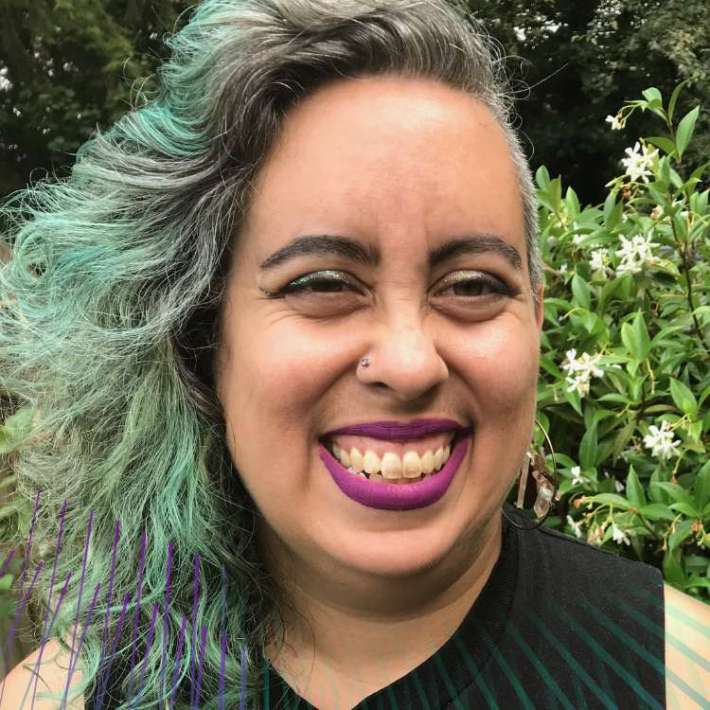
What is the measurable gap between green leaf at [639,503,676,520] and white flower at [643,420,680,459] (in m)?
0.11

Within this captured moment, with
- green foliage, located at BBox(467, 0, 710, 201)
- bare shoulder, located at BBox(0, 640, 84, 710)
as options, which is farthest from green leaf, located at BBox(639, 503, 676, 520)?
green foliage, located at BBox(467, 0, 710, 201)

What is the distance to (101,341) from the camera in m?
1.33

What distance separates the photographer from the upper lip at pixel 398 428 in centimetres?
109

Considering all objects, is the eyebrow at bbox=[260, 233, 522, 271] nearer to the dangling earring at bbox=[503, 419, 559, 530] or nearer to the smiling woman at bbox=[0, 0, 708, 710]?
the smiling woman at bbox=[0, 0, 708, 710]

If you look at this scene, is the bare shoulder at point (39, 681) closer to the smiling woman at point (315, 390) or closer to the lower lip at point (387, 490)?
the smiling woman at point (315, 390)

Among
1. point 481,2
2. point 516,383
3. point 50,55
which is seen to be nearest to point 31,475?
point 516,383

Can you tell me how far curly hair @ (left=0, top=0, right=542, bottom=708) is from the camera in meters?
1.17

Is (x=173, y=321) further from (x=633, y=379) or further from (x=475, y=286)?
(x=633, y=379)

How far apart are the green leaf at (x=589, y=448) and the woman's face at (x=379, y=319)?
52 cm

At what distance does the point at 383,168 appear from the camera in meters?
1.08

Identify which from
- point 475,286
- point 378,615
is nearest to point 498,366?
point 475,286

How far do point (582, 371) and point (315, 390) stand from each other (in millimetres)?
789

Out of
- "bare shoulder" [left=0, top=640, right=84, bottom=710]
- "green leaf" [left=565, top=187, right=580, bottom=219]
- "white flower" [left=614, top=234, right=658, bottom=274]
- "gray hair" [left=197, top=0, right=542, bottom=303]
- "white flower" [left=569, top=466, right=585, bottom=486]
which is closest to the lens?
"gray hair" [left=197, top=0, right=542, bottom=303]

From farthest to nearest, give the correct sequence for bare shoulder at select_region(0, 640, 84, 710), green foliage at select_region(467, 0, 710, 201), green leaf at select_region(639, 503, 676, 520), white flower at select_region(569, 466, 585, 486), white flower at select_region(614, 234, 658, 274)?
green foliage at select_region(467, 0, 710, 201), white flower at select_region(614, 234, 658, 274), white flower at select_region(569, 466, 585, 486), green leaf at select_region(639, 503, 676, 520), bare shoulder at select_region(0, 640, 84, 710)
